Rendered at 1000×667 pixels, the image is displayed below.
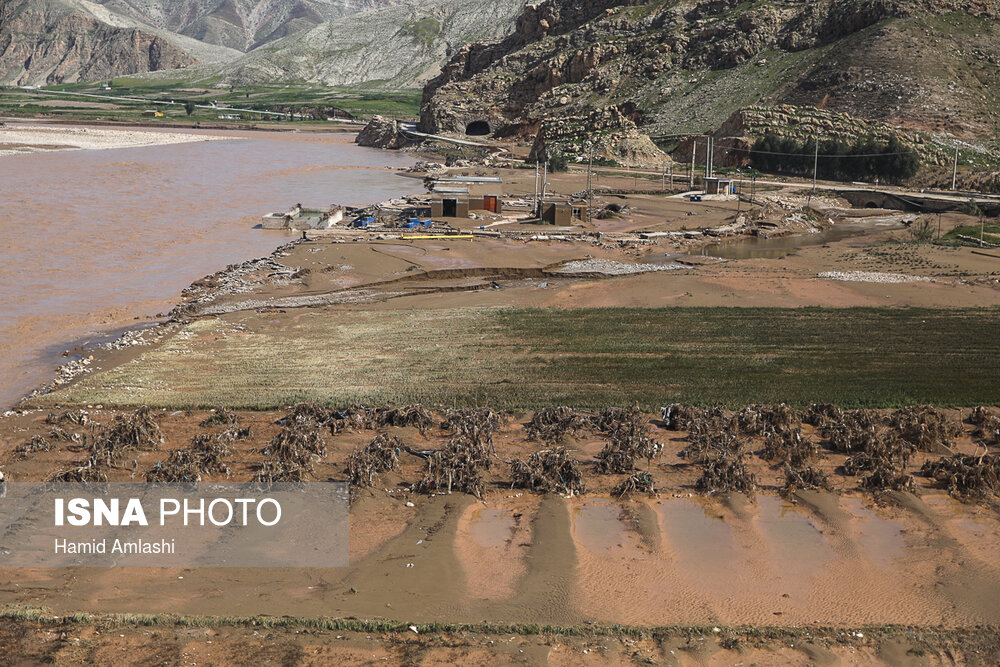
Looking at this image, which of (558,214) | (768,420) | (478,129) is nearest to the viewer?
(768,420)

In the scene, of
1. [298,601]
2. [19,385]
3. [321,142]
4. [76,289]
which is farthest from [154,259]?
[321,142]

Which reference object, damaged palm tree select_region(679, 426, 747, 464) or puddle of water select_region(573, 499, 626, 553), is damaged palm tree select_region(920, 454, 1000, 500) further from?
puddle of water select_region(573, 499, 626, 553)

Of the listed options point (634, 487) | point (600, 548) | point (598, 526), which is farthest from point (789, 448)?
point (600, 548)

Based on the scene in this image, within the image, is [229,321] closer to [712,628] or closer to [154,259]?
[154,259]

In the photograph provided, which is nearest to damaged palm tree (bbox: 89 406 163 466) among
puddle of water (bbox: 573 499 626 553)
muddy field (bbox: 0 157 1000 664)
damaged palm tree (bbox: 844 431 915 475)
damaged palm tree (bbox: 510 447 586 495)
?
muddy field (bbox: 0 157 1000 664)

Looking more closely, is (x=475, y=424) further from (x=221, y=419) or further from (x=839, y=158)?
(x=839, y=158)
